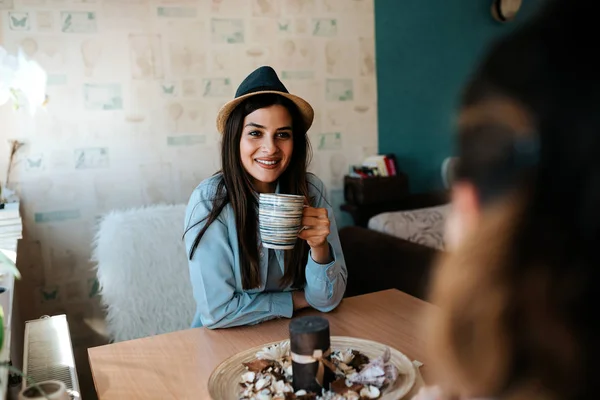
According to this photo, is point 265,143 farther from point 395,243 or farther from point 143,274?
point 395,243

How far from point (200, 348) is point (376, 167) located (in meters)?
1.88

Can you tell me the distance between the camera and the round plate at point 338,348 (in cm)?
95

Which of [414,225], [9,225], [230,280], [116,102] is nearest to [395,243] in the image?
[414,225]

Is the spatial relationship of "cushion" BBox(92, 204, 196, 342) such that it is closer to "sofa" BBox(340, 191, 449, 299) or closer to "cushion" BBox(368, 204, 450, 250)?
"sofa" BBox(340, 191, 449, 299)

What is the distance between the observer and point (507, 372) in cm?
36

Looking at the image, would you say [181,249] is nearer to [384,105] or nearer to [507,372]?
[384,105]

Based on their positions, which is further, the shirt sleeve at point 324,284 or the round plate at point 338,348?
the shirt sleeve at point 324,284

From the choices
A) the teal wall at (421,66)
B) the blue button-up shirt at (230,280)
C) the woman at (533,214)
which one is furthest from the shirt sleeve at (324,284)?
the teal wall at (421,66)

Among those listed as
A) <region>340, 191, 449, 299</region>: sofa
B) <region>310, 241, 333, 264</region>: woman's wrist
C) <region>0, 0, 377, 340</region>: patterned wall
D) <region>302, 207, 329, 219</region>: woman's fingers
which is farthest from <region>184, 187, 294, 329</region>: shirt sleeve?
<region>0, 0, 377, 340</region>: patterned wall

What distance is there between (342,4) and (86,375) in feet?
7.18

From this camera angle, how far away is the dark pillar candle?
2.79 feet

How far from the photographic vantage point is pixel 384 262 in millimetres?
2266

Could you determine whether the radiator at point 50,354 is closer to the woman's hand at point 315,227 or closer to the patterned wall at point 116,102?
the woman's hand at point 315,227

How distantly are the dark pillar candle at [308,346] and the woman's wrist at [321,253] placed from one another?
564 millimetres
